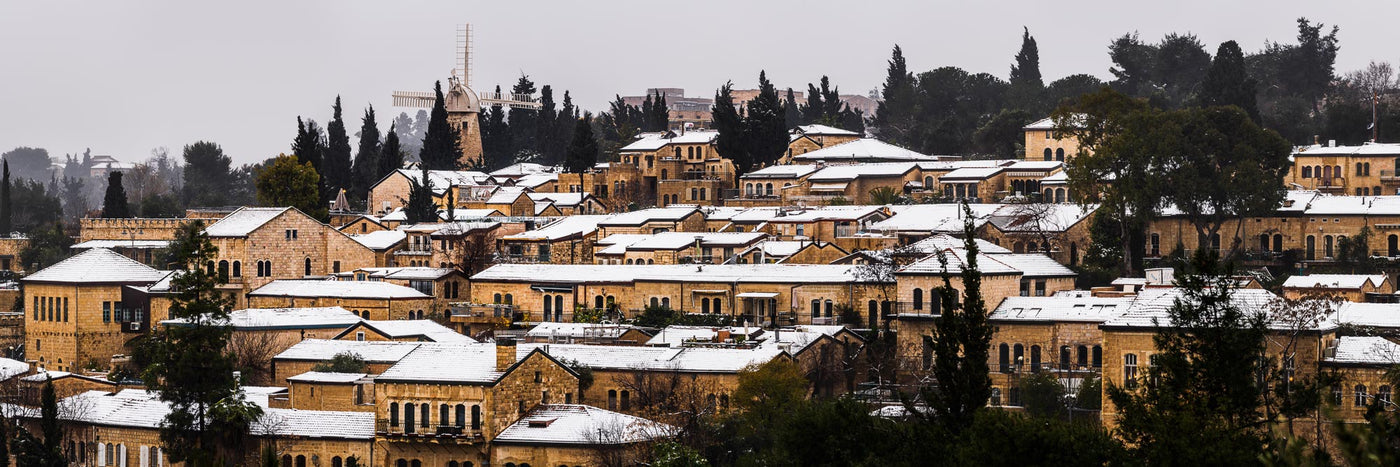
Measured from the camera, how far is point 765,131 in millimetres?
87375

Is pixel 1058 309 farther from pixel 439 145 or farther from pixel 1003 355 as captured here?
pixel 439 145

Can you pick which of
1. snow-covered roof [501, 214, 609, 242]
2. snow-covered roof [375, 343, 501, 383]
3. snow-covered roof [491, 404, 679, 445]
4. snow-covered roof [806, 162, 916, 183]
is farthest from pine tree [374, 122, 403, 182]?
snow-covered roof [491, 404, 679, 445]

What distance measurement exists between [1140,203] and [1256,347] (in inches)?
1182

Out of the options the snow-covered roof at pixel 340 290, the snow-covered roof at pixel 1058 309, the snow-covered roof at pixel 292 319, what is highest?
the snow-covered roof at pixel 340 290

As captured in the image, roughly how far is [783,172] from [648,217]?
32.1ft

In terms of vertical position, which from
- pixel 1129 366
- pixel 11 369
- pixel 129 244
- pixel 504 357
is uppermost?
pixel 129 244

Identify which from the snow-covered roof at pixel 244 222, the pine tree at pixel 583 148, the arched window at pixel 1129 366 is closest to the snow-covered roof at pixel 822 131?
the pine tree at pixel 583 148

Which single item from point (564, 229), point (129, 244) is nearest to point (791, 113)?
point (129, 244)

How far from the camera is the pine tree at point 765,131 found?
3428 inches

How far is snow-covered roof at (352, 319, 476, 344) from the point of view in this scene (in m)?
58.1

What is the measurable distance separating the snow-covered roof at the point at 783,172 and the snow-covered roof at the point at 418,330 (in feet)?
82.9

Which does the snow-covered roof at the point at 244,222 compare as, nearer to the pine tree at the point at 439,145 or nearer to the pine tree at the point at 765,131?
the pine tree at the point at 765,131

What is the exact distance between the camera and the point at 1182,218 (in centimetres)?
6706

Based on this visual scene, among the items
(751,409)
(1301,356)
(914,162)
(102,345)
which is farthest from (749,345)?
(914,162)
